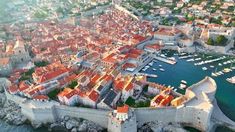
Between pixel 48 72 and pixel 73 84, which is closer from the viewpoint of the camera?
Answer: pixel 73 84

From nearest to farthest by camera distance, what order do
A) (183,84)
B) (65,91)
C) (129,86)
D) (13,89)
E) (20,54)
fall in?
(65,91)
(129,86)
(13,89)
(183,84)
(20,54)

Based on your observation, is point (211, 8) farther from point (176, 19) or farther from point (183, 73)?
point (183, 73)

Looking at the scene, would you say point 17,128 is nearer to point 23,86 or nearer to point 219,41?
point 23,86

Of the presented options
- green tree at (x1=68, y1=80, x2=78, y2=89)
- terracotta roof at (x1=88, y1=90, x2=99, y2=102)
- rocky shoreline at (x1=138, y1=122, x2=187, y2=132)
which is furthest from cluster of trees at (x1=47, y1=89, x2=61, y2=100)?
rocky shoreline at (x1=138, y1=122, x2=187, y2=132)

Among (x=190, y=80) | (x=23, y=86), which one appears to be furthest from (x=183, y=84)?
(x=23, y=86)

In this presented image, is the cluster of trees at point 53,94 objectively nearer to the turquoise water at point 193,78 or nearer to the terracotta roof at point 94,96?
the terracotta roof at point 94,96

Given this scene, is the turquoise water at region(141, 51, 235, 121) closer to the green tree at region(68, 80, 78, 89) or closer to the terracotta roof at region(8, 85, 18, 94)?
the green tree at region(68, 80, 78, 89)

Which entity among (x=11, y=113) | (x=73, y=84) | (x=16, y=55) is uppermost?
(x=16, y=55)

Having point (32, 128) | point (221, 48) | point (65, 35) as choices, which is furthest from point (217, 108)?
point (65, 35)
